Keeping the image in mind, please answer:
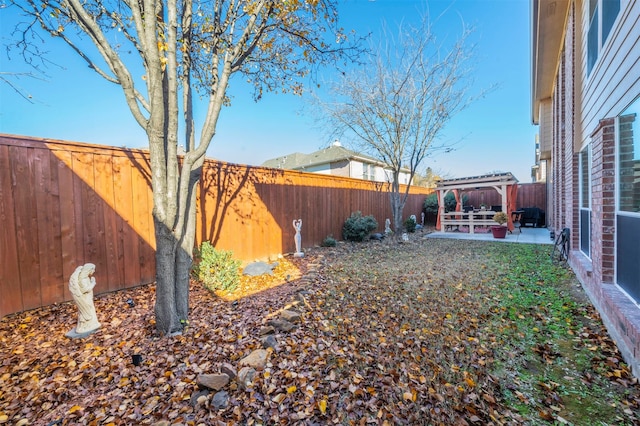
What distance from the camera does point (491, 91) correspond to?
8852mm

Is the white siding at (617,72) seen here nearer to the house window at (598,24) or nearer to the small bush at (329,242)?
the house window at (598,24)

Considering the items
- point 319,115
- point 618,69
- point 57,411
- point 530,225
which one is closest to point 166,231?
point 57,411

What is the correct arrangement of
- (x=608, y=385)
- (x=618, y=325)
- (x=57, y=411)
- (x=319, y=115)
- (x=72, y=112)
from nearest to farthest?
(x=57, y=411), (x=608, y=385), (x=618, y=325), (x=72, y=112), (x=319, y=115)

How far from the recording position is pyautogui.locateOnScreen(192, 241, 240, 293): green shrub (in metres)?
4.48

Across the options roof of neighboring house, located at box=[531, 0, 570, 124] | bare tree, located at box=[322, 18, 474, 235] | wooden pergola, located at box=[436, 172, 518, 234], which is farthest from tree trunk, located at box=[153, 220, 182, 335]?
wooden pergola, located at box=[436, 172, 518, 234]

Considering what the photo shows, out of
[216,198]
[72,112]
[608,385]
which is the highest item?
[72,112]

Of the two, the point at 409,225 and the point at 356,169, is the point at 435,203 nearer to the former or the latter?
the point at 409,225

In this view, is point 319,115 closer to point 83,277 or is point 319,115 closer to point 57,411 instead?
point 83,277

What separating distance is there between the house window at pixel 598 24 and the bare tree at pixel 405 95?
15.5 ft

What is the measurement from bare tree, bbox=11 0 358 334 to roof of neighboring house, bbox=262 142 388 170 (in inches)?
465

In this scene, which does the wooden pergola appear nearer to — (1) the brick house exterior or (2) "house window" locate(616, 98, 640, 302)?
(1) the brick house exterior

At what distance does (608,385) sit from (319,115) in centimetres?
909

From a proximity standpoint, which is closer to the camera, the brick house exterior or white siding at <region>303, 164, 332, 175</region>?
the brick house exterior

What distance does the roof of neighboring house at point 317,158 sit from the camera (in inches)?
684
